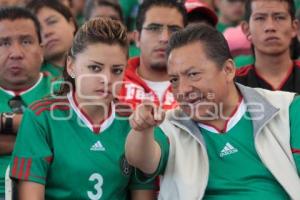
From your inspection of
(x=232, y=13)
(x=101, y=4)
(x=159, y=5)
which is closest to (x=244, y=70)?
(x=159, y=5)

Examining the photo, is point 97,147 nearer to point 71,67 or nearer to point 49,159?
point 49,159

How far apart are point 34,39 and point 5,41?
0.47 ft

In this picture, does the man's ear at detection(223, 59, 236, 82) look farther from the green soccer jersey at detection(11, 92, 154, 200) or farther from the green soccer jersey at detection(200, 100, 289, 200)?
the green soccer jersey at detection(11, 92, 154, 200)

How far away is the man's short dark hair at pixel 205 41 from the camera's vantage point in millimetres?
2793

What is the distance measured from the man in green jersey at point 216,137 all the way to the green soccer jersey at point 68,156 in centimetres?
18

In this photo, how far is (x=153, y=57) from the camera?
382 cm

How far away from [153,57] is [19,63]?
0.78m

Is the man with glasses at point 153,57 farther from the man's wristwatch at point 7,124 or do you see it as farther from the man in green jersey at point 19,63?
the man's wristwatch at point 7,124

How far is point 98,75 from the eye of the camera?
280cm

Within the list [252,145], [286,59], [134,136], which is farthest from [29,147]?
[286,59]

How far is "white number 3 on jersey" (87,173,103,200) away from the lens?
2.76 m

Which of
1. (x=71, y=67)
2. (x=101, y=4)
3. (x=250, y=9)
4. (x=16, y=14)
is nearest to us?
(x=71, y=67)

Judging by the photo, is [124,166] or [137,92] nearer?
[124,166]

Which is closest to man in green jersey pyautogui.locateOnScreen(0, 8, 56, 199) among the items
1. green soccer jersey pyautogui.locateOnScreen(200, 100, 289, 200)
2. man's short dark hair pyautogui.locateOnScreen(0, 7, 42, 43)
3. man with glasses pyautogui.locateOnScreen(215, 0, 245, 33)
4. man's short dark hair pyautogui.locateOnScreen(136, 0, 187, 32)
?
man's short dark hair pyautogui.locateOnScreen(0, 7, 42, 43)
